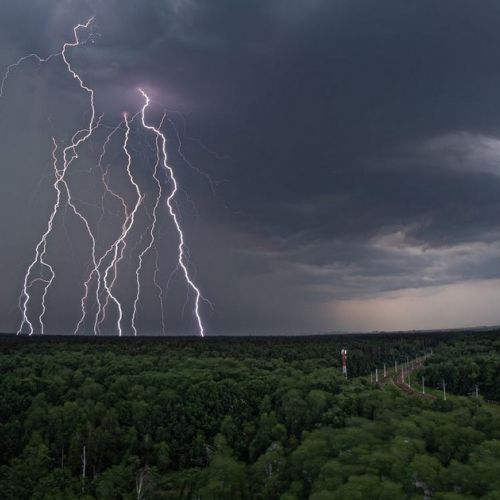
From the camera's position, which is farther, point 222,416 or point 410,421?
Answer: point 222,416

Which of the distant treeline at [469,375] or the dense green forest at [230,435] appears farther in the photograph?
the distant treeline at [469,375]

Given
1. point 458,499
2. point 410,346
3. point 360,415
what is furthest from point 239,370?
point 410,346

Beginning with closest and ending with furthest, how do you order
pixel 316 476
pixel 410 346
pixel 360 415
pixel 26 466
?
pixel 316 476, pixel 26 466, pixel 360 415, pixel 410 346

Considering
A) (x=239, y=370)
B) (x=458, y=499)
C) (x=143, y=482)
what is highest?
(x=239, y=370)

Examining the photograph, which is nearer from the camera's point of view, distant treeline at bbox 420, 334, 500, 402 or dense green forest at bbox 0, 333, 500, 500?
dense green forest at bbox 0, 333, 500, 500

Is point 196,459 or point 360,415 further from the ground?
point 360,415

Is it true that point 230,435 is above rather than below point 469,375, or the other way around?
below

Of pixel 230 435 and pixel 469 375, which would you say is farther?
pixel 469 375

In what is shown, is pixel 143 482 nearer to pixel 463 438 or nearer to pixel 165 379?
pixel 165 379
